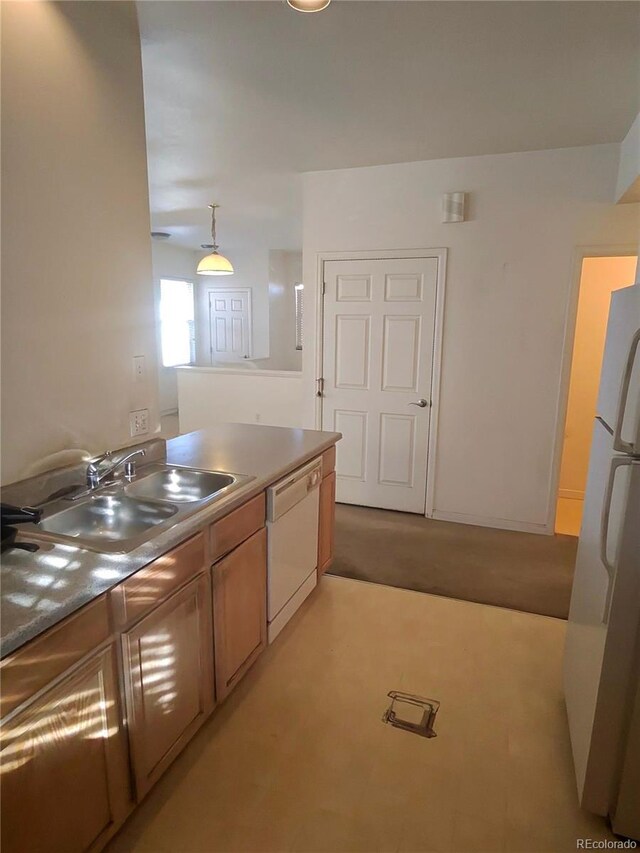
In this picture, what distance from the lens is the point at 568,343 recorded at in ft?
11.7

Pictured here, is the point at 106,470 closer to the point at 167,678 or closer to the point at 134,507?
the point at 134,507

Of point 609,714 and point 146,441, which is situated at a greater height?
point 146,441

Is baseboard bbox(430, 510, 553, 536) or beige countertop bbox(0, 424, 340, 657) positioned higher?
beige countertop bbox(0, 424, 340, 657)

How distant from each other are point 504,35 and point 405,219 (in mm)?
1704

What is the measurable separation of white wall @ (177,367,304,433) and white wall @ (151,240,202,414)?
1784 millimetres

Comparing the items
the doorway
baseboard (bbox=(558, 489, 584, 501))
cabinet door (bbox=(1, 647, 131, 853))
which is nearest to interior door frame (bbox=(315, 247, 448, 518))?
the doorway

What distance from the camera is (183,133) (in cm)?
308

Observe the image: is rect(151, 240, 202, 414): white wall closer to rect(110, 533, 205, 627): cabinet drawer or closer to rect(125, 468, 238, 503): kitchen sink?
rect(125, 468, 238, 503): kitchen sink

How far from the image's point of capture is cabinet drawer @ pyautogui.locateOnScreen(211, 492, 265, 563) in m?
1.81

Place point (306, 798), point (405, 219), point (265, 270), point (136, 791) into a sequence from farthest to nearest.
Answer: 1. point (265, 270)
2. point (405, 219)
3. point (306, 798)
4. point (136, 791)

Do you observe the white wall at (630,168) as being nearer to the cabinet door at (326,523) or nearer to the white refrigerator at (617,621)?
the white refrigerator at (617,621)

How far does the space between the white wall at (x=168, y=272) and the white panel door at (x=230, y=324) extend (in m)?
0.61

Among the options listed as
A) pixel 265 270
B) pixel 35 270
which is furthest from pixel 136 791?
pixel 265 270

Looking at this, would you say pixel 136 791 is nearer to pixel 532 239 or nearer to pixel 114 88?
pixel 114 88
